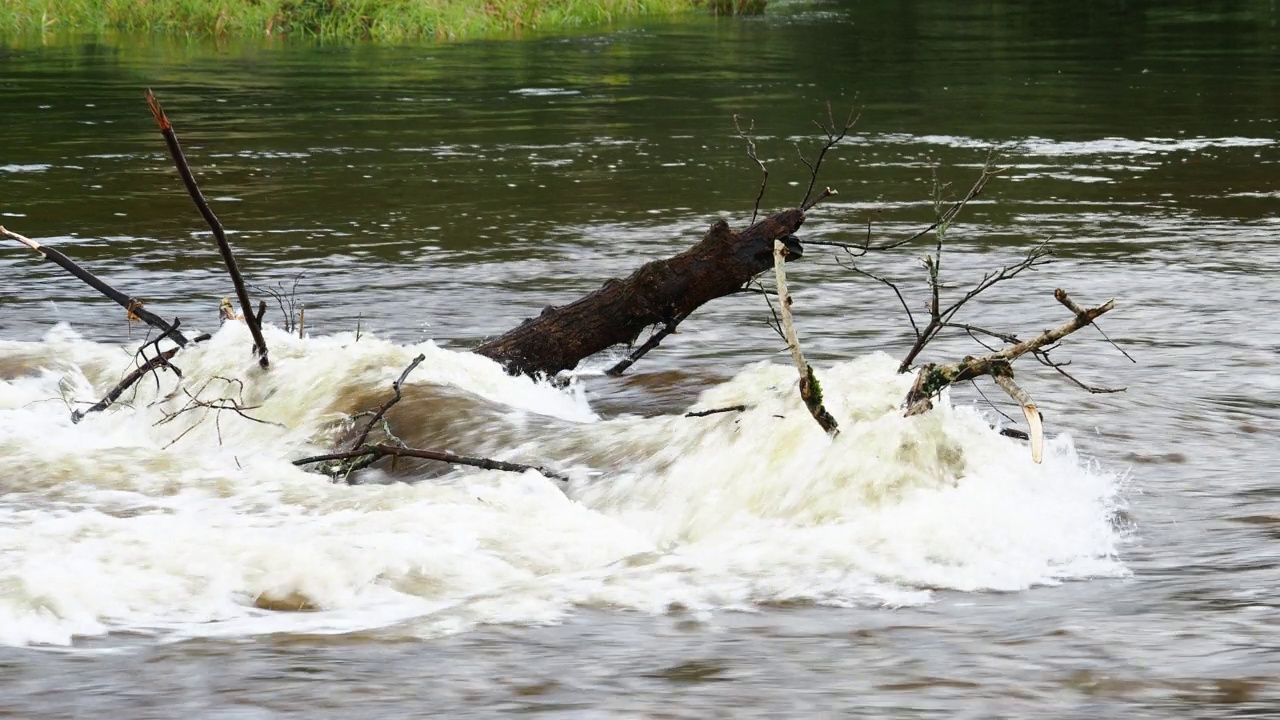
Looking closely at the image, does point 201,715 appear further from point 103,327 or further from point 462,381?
point 103,327

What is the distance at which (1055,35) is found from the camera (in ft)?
115

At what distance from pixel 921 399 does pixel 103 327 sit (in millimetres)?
5762

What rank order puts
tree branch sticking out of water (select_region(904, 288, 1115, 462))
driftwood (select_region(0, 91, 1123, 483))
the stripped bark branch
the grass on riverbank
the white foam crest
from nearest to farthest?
tree branch sticking out of water (select_region(904, 288, 1115, 462)) < the stripped bark branch < driftwood (select_region(0, 91, 1123, 483)) < the white foam crest < the grass on riverbank

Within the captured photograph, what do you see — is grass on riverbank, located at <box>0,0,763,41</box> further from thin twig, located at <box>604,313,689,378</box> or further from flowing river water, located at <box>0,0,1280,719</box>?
thin twig, located at <box>604,313,689,378</box>

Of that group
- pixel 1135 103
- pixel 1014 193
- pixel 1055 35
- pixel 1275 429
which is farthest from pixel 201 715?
pixel 1055 35

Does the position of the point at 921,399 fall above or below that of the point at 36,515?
above

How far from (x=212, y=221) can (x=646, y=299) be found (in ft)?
6.62

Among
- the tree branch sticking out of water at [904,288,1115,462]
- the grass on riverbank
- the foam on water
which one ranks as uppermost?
the grass on riverbank

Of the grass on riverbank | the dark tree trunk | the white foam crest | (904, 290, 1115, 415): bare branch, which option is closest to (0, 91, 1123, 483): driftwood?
the dark tree trunk

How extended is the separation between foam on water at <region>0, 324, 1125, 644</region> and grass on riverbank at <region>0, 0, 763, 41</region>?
27.9 meters

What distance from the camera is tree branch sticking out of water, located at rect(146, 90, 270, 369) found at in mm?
6793

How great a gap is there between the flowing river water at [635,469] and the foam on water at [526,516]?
0.02 meters

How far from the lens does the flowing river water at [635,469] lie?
4.62 meters

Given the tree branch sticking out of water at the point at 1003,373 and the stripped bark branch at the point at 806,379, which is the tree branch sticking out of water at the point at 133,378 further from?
the tree branch sticking out of water at the point at 1003,373
